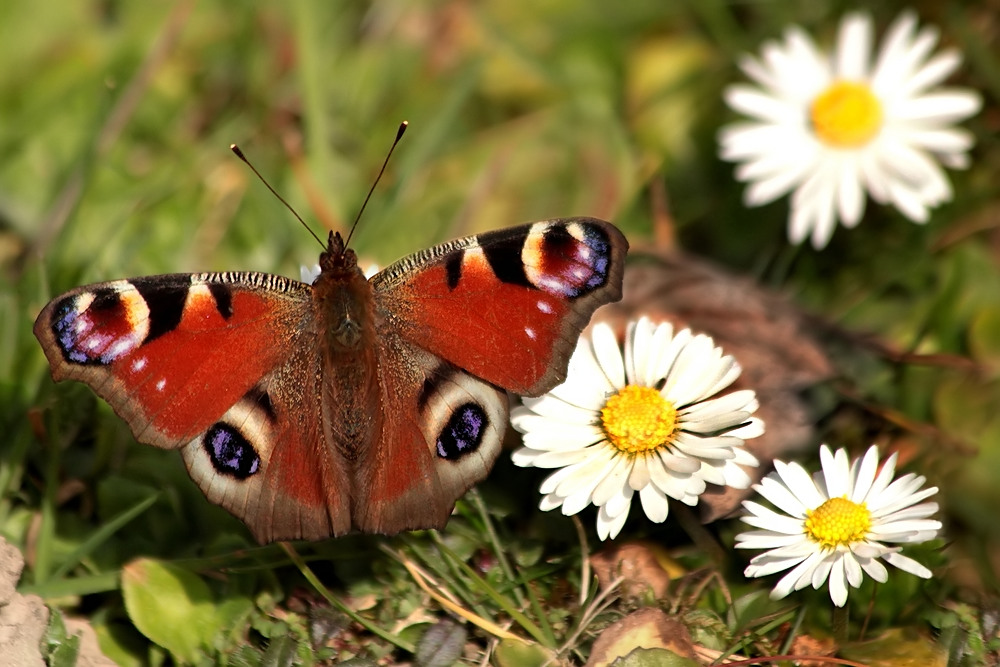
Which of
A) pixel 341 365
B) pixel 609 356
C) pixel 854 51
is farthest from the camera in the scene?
pixel 854 51

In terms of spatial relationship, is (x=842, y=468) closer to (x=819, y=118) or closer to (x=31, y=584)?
(x=819, y=118)

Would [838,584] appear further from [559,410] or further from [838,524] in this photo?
[559,410]

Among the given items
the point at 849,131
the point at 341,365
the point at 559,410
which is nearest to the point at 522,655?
the point at 559,410

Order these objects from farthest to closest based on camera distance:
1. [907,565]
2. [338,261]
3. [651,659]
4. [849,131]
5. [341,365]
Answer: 1. [849,131]
2. [338,261]
3. [341,365]
4. [651,659]
5. [907,565]

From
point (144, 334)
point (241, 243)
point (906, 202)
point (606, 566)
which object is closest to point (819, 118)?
point (906, 202)

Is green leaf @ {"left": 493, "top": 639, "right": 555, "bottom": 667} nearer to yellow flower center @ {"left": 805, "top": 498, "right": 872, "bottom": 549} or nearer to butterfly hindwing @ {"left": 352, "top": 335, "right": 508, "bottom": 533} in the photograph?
butterfly hindwing @ {"left": 352, "top": 335, "right": 508, "bottom": 533}

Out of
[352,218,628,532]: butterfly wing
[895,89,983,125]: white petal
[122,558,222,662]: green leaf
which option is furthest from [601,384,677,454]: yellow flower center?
[895,89,983,125]: white petal

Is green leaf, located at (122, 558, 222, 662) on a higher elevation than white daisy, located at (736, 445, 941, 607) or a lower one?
lower
